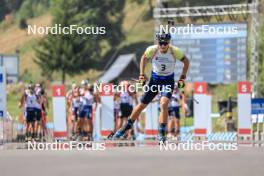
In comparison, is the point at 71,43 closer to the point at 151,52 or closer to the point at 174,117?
the point at 174,117

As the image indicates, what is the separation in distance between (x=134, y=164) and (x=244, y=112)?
34.4ft

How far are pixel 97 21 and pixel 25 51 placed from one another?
6092 millimetres

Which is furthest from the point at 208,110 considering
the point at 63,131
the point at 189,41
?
the point at 189,41

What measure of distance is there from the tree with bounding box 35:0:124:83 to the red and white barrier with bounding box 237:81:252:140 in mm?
15482

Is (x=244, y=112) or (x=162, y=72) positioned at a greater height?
(x=162, y=72)

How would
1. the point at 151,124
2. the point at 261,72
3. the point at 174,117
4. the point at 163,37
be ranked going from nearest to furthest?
the point at 163,37, the point at 151,124, the point at 174,117, the point at 261,72

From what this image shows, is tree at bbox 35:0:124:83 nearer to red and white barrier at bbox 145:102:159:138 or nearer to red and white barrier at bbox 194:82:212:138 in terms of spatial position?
red and white barrier at bbox 145:102:159:138

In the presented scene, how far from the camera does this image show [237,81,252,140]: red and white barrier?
17469mm

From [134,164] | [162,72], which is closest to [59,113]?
[162,72]

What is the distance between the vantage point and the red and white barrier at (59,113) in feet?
57.7

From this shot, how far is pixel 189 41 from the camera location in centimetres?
2759

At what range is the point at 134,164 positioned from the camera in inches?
294

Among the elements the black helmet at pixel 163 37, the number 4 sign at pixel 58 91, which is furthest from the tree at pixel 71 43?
the black helmet at pixel 163 37

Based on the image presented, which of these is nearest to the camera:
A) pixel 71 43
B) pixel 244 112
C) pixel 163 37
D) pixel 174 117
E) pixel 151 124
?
pixel 163 37
